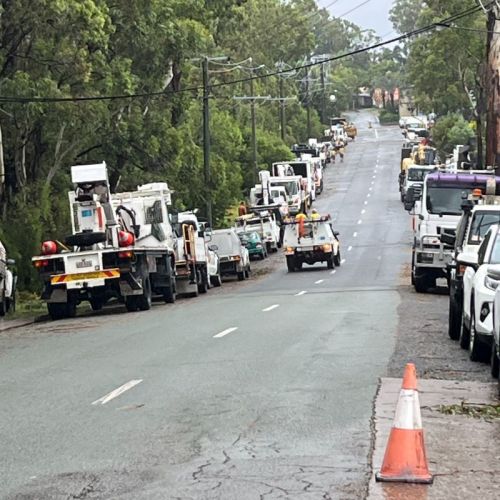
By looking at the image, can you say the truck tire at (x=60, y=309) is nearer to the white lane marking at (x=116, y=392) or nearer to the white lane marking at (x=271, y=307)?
the white lane marking at (x=271, y=307)

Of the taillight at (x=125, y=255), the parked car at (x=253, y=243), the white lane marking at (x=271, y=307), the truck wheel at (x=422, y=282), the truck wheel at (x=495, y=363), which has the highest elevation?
the truck wheel at (x=495, y=363)

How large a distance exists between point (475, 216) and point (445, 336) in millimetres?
4368

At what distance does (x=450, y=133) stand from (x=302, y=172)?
30.5m

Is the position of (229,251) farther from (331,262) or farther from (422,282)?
(422,282)

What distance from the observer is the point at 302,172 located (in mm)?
87125

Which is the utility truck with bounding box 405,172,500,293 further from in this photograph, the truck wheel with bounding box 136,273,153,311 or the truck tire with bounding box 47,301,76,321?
the truck tire with bounding box 47,301,76,321

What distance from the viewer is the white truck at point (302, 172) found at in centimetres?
8482

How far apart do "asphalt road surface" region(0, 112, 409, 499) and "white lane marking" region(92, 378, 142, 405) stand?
0.03 meters

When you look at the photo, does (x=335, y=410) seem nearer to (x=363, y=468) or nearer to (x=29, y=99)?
(x=363, y=468)

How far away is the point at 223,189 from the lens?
2559 inches

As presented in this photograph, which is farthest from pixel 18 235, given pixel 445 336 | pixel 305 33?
pixel 305 33

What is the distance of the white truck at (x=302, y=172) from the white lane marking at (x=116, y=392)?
68752mm

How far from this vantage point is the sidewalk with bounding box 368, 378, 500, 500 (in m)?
8.48

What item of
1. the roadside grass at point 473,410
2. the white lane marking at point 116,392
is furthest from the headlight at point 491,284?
the white lane marking at point 116,392
